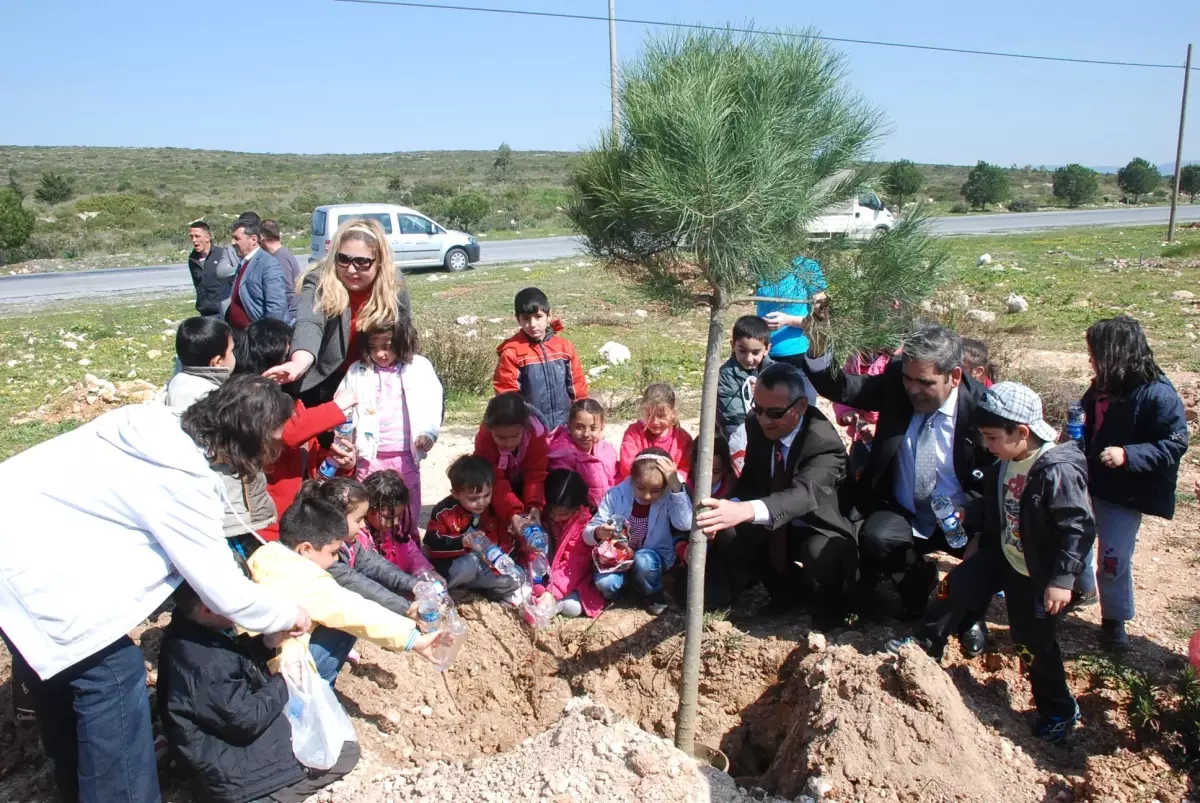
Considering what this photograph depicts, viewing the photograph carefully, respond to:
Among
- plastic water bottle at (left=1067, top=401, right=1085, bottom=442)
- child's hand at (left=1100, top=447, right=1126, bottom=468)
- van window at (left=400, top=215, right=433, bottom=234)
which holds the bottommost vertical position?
child's hand at (left=1100, top=447, right=1126, bottom=468)

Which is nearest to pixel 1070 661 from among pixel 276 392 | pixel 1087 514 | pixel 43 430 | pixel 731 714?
pixel 1087 514

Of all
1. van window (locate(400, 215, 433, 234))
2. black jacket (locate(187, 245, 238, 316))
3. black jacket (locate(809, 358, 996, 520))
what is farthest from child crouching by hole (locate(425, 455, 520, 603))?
van window (locate(400, 215, 433, 234))

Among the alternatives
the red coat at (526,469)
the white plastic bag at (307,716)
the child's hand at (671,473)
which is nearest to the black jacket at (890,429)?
the child's hand at (671,473)

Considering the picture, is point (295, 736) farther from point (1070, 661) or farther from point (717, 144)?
point (1070, 661)

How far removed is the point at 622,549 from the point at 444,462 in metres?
2.90

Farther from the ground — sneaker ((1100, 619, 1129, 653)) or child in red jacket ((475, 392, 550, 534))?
child in red jacket ((475, 392, 550, 534))

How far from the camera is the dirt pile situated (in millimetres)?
2795

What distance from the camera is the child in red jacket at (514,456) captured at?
14.9 feet

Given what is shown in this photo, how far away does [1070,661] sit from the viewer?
3549 mm

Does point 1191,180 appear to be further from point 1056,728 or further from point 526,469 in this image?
point 1056,728

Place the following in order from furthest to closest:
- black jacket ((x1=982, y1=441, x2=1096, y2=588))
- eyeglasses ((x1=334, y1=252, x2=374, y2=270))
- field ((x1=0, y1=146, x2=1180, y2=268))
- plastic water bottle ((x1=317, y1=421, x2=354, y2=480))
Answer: field ((x1=0, y1=146, x2=1180, y2=268))
plastic water bottle ((x1=317, y1=421, x2=354, y2=480))
eyeglasses ((x1=334, y1=252, x2=374, y2=270))
black jacket ((x1=982, y1=441, x2=1096, y2=588))

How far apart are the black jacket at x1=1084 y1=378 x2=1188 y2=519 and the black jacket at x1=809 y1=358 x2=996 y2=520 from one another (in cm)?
46

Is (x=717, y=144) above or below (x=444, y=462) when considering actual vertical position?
above

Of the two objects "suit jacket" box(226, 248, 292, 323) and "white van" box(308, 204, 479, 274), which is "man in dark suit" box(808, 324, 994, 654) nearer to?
"suit jacket" box(226, 248, 292, 323)
